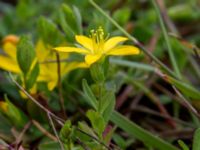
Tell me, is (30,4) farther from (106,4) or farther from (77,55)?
(77,55)

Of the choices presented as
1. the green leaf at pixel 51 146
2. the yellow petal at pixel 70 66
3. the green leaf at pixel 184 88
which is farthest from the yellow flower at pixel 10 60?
the green leaf at pixel 184 88

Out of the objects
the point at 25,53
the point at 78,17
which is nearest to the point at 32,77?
the point at 25,53

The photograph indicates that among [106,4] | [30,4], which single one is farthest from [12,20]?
[106,4]

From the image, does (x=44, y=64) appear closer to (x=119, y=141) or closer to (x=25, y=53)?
(x=25, y=53)

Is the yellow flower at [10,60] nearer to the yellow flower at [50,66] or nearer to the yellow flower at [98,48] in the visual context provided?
the yellow flower at [50,66]

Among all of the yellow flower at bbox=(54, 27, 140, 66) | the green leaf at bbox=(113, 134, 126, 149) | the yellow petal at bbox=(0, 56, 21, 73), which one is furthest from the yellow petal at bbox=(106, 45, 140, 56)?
the yellow petal at bbox=(0, 56, 21, 73)

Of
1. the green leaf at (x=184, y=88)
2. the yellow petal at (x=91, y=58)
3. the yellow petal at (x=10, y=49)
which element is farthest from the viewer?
the yellow petal at (x=10, y=49)

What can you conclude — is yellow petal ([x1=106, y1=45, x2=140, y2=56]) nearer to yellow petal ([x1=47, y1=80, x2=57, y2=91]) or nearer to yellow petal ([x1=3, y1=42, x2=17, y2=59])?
yellow petal ([x1=47, y1=80, x2=57, y2=91])
